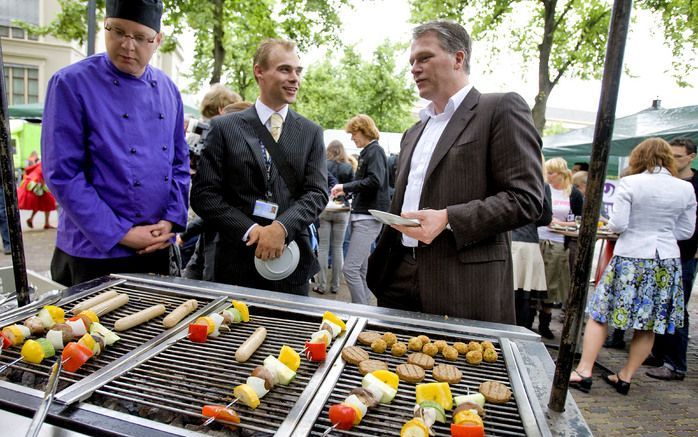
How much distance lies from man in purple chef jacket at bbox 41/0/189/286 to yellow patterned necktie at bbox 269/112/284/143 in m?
0.57

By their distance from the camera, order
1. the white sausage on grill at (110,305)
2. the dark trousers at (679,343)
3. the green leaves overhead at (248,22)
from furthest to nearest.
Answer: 1. the green leaves overhead at (248,22)
2. the dark trousers at (679,343)
3. the white sausage on grill at (110,305)

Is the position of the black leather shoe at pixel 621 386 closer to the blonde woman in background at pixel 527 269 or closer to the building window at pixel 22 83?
the blonde woman in background at pixel 527 269

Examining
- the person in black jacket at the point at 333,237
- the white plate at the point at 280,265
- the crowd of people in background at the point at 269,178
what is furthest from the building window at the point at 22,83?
the white plate at the point at 280,265

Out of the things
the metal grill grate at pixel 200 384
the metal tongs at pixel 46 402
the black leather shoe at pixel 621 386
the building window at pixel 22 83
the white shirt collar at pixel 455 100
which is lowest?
the black leather shoe at pixel 621 386

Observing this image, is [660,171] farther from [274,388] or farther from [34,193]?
[34,193]

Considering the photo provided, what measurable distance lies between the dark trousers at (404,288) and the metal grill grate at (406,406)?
0.66 m

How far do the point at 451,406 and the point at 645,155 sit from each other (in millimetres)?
3726

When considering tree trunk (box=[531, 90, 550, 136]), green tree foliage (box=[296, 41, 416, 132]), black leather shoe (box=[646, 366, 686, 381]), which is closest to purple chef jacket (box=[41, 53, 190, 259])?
black leather shoe (box=[646, 366, 686, 381])

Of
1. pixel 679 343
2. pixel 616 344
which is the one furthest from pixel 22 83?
pixel 679 343

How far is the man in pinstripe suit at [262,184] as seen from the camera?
7.84 feet

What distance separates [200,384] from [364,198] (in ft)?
15.4

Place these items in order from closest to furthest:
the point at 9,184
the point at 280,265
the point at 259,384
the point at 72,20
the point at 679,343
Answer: the point at 259,384, the point at 9,184, the point at 280,265, the point at 679,343, the point at 72,20

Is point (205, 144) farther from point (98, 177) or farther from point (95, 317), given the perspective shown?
point (95, 317)

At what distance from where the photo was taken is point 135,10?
210 centimetres
